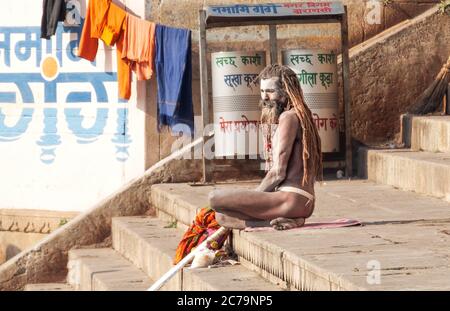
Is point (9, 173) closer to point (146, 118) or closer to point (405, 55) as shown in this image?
point (146, 118)

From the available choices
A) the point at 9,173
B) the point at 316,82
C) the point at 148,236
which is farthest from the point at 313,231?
the point at 9,173

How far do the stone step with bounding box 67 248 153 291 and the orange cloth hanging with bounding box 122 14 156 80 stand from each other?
1.87 meters

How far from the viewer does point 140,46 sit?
460 inches

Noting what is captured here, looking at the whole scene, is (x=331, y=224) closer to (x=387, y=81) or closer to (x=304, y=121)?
(x=304, y=121)

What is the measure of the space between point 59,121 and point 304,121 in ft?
15.6

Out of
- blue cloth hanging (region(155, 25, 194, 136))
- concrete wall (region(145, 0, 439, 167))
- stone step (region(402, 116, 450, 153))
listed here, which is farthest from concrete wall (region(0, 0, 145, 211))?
stone step (region(402, 116, 450, 153))

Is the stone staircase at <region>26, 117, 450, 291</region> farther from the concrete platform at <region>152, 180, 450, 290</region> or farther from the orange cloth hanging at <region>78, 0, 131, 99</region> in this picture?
the orange cloth hanging at <region>78, 0, 131, 99</region>

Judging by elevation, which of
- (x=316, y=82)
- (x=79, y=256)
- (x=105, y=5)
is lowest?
(x=79, y=256)

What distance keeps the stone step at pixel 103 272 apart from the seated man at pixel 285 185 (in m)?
1.36

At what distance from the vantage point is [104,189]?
1201 cm

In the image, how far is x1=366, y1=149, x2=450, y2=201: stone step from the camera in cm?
949

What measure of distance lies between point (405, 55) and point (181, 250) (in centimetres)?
492

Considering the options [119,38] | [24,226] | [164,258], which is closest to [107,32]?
[119,38]

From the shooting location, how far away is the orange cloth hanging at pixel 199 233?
816 cm
